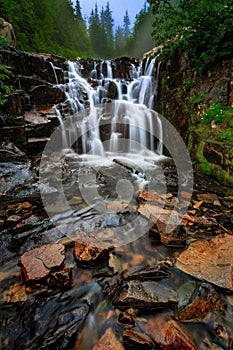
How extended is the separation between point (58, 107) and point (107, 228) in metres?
7.22

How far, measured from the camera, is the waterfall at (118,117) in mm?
8266

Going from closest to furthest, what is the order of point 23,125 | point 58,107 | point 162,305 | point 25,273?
point 162,305
point 25,273
point 23,125
point 58,107

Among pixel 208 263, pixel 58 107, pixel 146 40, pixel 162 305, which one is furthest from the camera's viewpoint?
pixel 146 40

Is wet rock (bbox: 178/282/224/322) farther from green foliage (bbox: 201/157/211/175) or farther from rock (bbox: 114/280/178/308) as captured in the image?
green foliage (bbox: 201/157/211/175)

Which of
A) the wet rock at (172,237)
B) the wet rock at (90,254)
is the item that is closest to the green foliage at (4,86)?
the wet rock at (90,254)

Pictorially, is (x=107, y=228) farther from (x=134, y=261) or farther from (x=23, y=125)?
(x=23, y=125)

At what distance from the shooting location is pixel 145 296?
6.13ft

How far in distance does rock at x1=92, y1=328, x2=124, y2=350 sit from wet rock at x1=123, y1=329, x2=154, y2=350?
0.20ft

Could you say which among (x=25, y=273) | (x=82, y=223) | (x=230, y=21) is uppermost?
(x=230, y=21)

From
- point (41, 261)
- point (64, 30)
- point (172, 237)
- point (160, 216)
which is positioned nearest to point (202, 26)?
point (160, 216)

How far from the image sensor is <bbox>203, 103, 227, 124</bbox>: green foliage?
5.02m

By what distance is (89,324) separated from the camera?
1.72 m

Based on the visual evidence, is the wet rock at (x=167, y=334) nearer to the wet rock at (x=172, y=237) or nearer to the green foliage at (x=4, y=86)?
the wet rock at (x=172, y=237)

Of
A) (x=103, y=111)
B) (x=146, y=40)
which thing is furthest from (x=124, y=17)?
(x=103, y=111)
